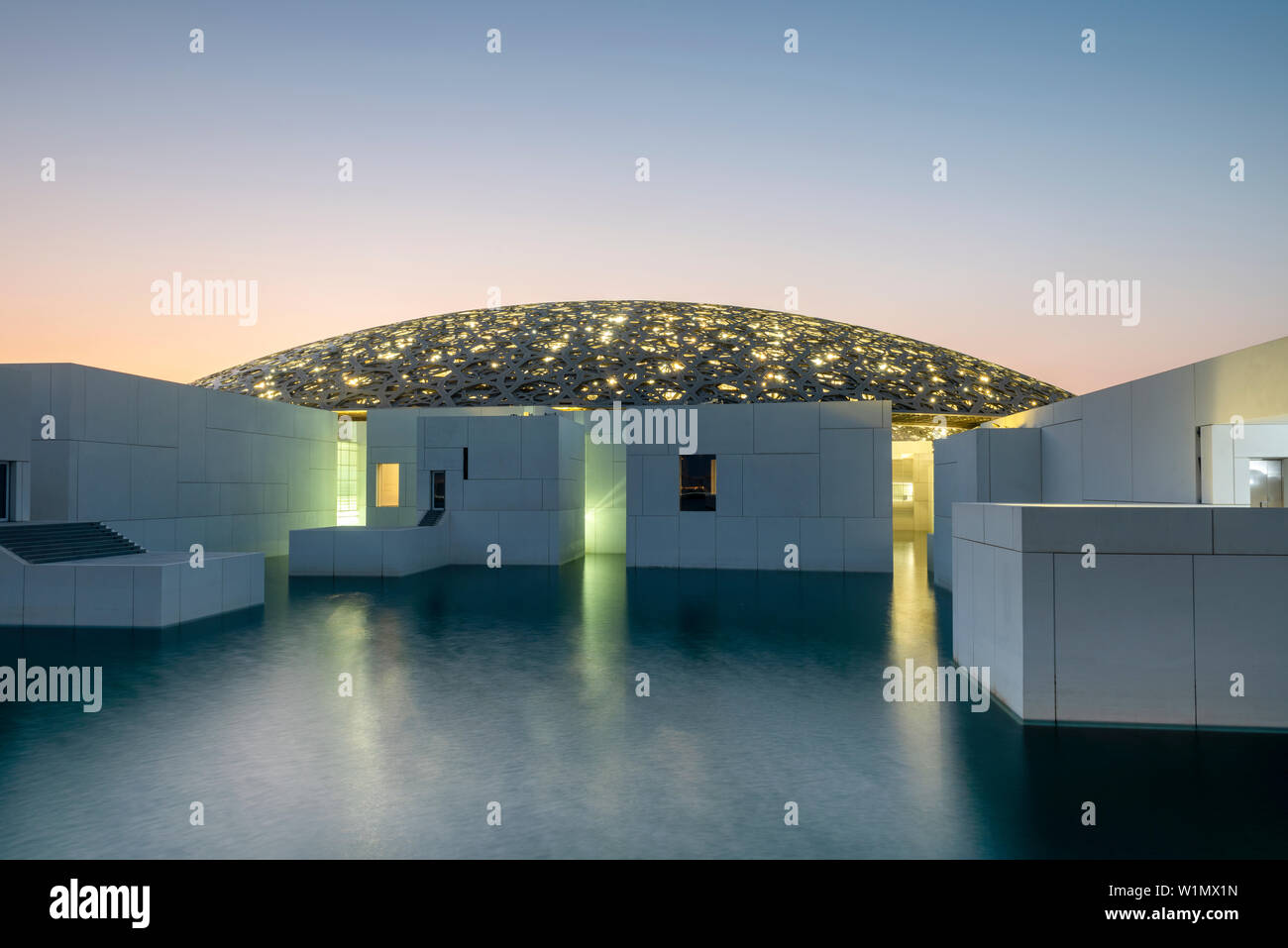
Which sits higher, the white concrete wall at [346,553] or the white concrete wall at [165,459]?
the white concrete wall at [165,459]

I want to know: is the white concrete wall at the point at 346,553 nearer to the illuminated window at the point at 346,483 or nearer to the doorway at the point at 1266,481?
the illuminated window at the point at 346,483

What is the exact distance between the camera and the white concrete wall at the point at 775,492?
21219mm

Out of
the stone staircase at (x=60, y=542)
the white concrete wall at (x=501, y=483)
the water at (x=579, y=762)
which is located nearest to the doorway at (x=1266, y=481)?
the water at (x=579, y=762)

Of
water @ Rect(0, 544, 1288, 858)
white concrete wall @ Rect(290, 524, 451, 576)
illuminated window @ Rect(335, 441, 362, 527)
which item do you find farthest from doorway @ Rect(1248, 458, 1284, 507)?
illuminated window @ Rect(335, 441, 362, 527)

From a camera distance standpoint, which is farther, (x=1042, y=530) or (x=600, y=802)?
(x=1042, y=530)

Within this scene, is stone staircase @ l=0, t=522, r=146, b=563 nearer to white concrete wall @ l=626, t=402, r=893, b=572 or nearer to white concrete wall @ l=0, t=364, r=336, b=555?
white concrete wall @ l=0, t=364, r=336, b=555

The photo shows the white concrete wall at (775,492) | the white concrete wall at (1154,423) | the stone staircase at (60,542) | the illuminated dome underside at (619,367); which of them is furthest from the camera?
the illuminated dome underside at (619,367)

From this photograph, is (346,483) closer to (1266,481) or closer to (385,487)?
(385,487)

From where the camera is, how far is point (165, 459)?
20.7m

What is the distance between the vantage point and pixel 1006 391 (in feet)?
143

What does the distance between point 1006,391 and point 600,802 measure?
4437 centimetres

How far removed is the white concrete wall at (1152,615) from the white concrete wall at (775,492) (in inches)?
545
